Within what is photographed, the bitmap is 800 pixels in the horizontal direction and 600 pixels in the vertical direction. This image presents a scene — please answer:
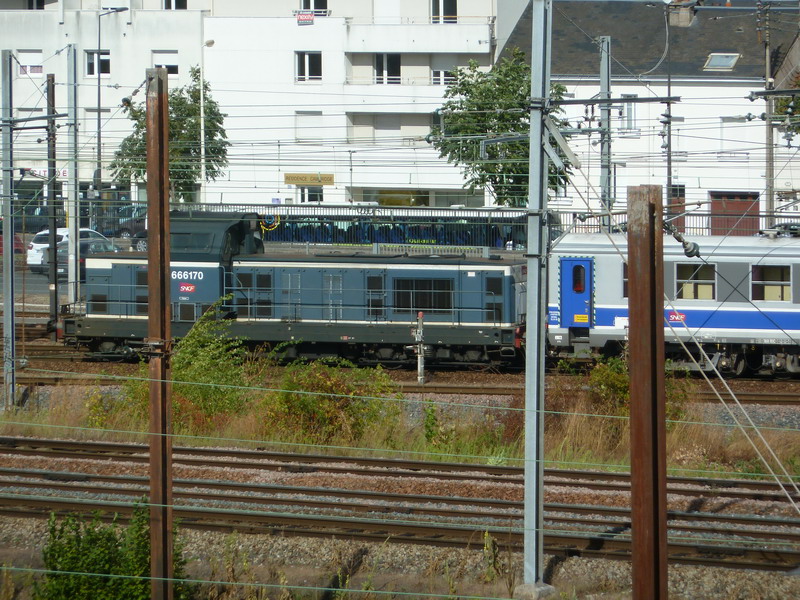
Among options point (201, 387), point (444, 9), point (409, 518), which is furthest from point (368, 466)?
point (444, 9)

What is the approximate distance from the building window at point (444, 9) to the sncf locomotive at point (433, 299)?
22683 mm

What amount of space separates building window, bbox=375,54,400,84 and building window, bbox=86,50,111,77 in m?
12.3

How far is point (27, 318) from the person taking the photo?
26.0 m

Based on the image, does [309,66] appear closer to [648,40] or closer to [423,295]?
[648,40]

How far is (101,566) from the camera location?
281 inches

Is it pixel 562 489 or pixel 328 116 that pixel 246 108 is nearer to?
pixel 328 116

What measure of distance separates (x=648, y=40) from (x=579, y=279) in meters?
18.4

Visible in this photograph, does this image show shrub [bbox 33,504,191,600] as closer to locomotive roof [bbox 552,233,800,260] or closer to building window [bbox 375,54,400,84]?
locomotive roof [bbox 552,233,800,260]

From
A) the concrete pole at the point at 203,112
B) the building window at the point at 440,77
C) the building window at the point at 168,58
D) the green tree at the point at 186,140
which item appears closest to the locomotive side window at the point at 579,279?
the green tree at the point at 186,140

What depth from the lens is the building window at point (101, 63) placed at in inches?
1572

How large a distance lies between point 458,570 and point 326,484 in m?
3.25

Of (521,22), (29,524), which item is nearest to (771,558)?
(29,524)

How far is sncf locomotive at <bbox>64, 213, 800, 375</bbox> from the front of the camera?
1838 cm

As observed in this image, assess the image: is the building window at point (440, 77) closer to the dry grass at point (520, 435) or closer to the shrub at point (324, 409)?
the dry grass at point (520, 435)
